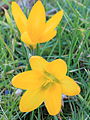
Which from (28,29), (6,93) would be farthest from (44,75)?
(6,93)

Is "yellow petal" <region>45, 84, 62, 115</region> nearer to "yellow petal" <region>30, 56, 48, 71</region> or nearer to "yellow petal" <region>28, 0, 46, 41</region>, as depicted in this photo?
"yellow petal" <region>30, 56, 48, 71</region>

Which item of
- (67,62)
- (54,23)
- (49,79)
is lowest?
(67,62)

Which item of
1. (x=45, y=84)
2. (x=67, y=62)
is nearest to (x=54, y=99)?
(x=45, y=84)

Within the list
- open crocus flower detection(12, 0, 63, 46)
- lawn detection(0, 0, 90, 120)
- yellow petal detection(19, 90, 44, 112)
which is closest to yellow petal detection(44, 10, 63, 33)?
open crocus flower detection(12, 0, 63, 46)

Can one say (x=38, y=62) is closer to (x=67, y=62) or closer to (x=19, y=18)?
(x=19, y=18)

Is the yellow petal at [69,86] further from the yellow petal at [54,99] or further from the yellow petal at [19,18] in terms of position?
the yellow petal at [19,18]

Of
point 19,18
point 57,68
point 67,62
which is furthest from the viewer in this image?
point 67,62
